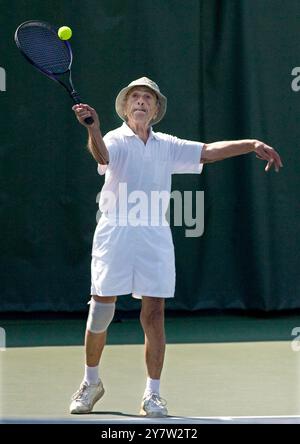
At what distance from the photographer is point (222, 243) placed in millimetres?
7379

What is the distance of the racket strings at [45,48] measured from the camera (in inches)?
189

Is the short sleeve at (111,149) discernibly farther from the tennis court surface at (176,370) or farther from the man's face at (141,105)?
the tennis court surface at (176,370)

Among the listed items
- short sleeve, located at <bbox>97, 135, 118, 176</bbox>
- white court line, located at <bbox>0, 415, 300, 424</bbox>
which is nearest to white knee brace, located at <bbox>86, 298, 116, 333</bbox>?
white court line, located at <bbox>0, 415, 300, 424</bbox>

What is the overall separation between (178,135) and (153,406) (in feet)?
9.81

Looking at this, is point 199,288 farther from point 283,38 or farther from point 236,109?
point 283,38

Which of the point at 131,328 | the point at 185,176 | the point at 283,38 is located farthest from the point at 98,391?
the point at 283,38

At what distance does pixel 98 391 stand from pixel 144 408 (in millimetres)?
236

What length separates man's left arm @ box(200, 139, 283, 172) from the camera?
4.54 m

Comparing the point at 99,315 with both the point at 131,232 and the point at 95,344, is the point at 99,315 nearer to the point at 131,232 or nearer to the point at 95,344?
the point at 95,344

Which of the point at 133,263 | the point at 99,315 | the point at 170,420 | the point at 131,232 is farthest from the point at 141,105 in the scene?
the point at 170,420

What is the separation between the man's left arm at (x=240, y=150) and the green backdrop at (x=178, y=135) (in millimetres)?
2459

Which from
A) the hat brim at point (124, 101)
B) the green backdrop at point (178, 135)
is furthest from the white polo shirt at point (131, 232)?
the green backdrop at point (178, 135)

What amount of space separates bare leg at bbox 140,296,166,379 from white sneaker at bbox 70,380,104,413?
0.23 meters

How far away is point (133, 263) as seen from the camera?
4637 millimetres
